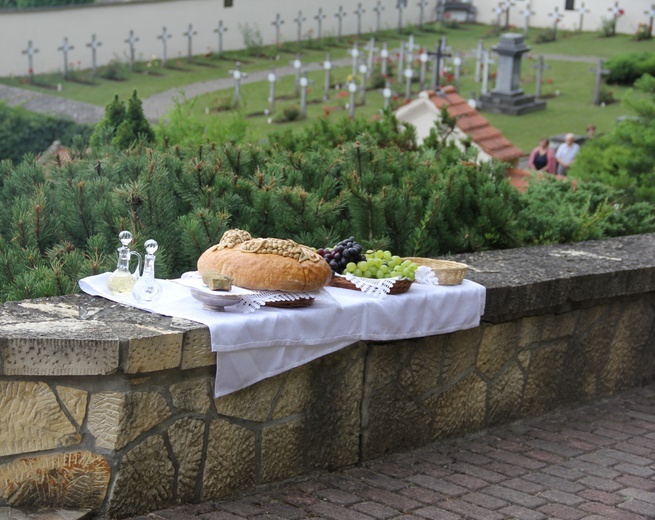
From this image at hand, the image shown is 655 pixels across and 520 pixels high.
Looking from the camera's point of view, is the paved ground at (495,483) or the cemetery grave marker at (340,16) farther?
the cemetery grave marker at (340,16)

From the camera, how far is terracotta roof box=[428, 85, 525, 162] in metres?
13.7

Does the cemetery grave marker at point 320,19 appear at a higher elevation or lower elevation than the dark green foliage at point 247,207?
lower

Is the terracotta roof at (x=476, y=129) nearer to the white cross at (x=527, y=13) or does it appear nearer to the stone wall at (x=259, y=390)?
the stone wall at (x=259, y=390)

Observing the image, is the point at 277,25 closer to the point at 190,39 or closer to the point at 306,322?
the point at 190,39

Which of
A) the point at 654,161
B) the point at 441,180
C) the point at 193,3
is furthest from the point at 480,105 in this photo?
the point at 441,180

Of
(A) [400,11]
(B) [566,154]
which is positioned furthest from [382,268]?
(A) [400,11]

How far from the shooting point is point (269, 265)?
178 inches

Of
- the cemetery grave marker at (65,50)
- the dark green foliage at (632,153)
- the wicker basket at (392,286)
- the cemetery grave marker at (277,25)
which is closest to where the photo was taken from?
the wicker basket at (392,286)

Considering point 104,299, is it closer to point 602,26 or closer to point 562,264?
point 562,264

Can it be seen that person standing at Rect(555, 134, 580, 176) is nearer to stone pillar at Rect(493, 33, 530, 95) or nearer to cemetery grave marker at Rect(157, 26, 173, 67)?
stone pillar at Rect(493, 33, 530, 95)

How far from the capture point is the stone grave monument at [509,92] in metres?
25.6

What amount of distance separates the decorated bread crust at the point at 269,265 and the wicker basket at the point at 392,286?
0.54 feet

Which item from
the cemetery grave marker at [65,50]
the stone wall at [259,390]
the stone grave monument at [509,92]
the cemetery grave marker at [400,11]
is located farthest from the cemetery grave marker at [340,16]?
the stone wall at [259,390]

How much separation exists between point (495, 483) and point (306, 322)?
1.07 metres
